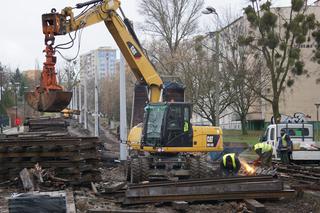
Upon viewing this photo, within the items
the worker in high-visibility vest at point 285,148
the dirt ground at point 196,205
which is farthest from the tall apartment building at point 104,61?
the dirt ground at point 196,205

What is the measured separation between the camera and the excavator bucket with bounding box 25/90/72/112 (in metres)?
14.5

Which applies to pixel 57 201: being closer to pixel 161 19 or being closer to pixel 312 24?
pixel 312 24

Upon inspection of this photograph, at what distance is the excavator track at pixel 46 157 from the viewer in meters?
14.9

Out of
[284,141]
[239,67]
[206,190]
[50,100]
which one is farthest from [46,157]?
[239,67]

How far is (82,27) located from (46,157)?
4.90 meters

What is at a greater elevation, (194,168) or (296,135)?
(296,135)

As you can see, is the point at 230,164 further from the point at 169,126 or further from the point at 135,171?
the point at 135,171

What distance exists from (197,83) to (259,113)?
969 inches

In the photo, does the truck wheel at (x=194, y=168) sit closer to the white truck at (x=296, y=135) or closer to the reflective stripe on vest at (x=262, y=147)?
the reflective stripe on vest at (x=262, y=147)

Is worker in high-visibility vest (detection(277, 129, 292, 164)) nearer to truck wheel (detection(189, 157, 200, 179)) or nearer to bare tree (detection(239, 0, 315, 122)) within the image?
truck wheel (detection(189, 157, 200, 179))

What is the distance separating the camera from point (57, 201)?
8.52m

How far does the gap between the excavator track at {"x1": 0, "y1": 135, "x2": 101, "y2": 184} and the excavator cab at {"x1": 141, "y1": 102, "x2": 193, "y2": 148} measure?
8.90 feet

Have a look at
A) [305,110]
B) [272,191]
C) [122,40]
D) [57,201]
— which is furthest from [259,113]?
[57,201]

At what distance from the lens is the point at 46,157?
15039 millimetres
